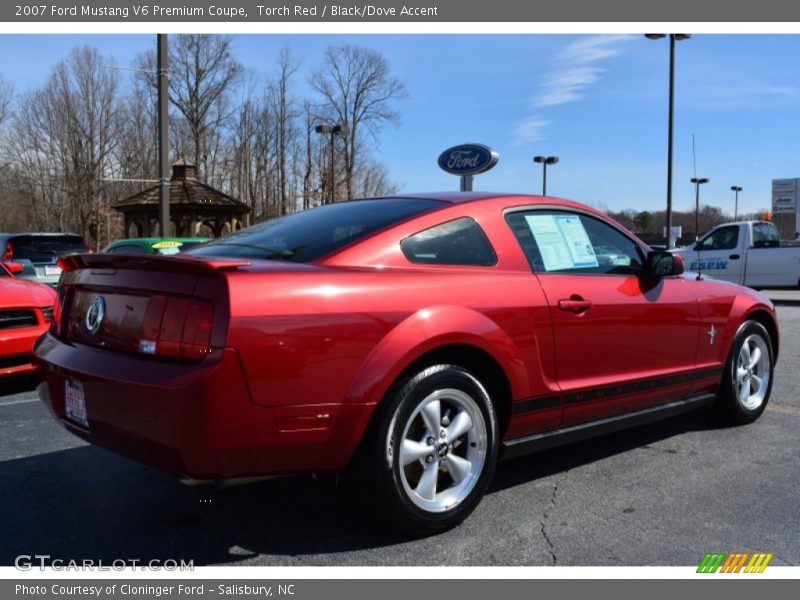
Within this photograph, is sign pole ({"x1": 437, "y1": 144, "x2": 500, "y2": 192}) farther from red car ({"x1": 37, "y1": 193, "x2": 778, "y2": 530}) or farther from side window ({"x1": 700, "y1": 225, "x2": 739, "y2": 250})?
red car ({"x1": 37, "y1": 193, "x2": 778, "y2": 530})

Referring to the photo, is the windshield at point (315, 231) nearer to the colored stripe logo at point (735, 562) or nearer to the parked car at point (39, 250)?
the colored stripe logo at point (735, 562)

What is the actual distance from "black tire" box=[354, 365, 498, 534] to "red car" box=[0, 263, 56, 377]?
4025 millimetres

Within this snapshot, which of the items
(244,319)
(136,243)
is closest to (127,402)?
(244,319)

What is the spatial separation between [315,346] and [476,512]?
1.27 metres

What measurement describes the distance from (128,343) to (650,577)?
7.33 ft

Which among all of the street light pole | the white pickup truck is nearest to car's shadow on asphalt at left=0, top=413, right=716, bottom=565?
the street light pole

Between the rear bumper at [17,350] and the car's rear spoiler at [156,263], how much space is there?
3.06 m

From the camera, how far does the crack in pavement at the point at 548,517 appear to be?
290cm

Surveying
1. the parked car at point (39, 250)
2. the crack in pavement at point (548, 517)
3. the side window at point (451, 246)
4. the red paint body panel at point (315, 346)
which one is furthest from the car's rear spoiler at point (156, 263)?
the parked car at point (39, 250)

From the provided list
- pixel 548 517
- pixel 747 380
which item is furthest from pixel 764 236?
pixel 548 517

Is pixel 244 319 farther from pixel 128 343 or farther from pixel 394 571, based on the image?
pixel 394 571

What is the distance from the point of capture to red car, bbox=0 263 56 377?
584 cm

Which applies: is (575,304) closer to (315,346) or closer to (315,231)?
(315,231)

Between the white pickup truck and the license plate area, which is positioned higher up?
the white pickup truck
